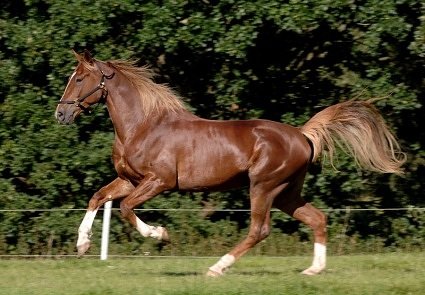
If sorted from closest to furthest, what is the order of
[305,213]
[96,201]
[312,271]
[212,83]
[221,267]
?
[221,267] → [312,271] → [96,201] → [305,213] → [212,83]

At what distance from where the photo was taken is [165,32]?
48.3 feet

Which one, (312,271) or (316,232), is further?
(316,232)

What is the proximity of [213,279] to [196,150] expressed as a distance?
61.0 inches

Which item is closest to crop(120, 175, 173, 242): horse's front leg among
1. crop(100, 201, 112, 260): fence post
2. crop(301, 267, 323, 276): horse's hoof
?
crop(301, 267, 323, 276): horse's hoof

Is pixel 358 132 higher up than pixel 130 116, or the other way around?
pixel 130 116

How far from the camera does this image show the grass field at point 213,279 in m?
8.93

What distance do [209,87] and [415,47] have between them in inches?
141

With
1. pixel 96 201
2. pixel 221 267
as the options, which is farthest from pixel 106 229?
pixel 221 267

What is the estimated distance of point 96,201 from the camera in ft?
34.9

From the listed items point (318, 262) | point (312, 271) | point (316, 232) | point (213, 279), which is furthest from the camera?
point (316, 232)

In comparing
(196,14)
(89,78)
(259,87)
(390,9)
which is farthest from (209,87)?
(89,78)

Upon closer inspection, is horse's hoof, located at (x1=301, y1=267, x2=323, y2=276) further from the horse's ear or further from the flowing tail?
the horse's ear

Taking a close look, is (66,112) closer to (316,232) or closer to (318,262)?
(316,232)

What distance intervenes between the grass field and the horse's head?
5.81ft
